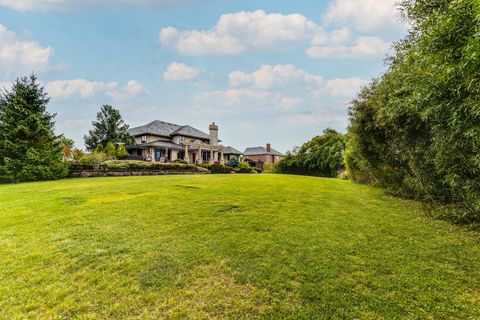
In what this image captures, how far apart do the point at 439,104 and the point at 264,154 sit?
48.4 metres

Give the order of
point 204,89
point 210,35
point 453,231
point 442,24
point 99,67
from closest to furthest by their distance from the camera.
Result: point 442,24 → point 453,231 → point 210,35 → point 99,67 → point 204,89

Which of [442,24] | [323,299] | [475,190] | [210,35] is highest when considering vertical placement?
[210,35]

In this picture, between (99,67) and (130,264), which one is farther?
(99,67)

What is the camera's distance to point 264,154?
52.0 m

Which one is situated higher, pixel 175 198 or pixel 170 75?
pixel 170 75

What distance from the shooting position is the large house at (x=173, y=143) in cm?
3281

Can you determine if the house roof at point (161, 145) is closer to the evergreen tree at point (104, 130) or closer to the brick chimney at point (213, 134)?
the evergreen tree at point (104, 130)

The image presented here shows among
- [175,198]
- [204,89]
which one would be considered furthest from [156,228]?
[204,89]

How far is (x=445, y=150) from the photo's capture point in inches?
188

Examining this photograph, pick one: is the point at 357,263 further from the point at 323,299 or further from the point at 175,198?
the point at 175,198

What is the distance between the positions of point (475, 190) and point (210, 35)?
15.4m

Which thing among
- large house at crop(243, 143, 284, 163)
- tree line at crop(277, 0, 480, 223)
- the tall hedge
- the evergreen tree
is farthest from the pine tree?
large house at crop(243, 143, 284, 163)

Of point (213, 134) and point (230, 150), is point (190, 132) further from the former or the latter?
point (230, 150)

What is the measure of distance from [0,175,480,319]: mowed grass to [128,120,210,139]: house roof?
3047 centimetres
